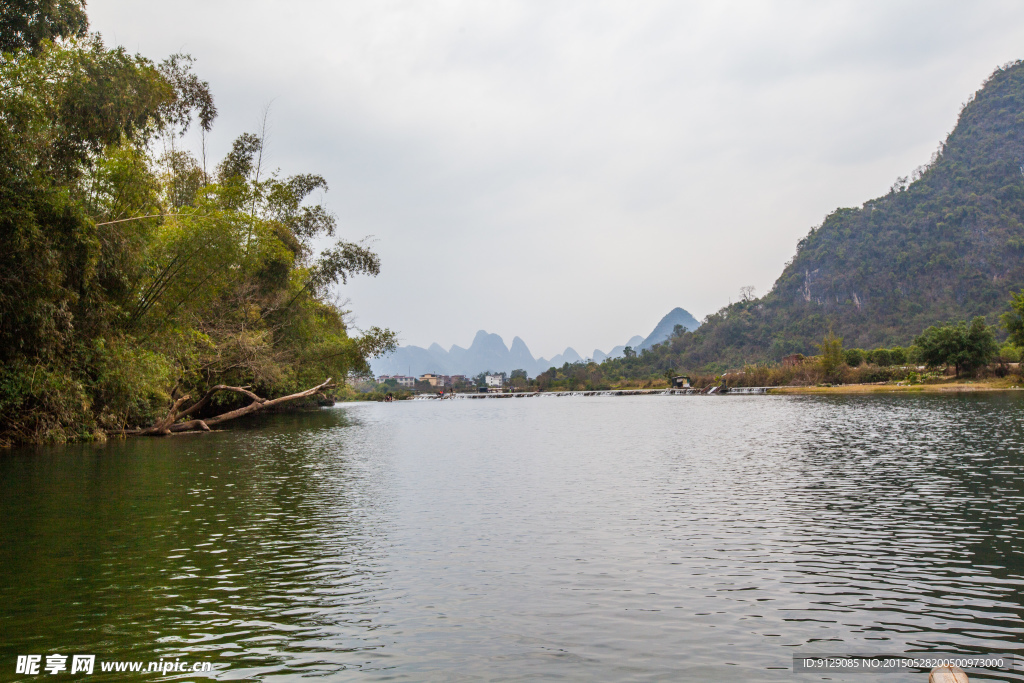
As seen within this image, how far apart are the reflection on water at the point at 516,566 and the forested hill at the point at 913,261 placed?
459 ft

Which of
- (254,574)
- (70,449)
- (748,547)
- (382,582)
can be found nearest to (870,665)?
(748,547)

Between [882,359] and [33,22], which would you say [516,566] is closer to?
[33,22]

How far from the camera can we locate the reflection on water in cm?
621

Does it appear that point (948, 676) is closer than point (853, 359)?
Yes

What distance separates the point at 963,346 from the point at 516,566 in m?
77.2

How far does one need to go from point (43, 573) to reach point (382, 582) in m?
4.51

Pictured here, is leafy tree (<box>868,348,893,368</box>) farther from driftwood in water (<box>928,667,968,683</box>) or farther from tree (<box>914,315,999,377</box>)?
driftwood in water (<box>928,667,968,683</box>)

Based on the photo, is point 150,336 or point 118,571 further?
point 150,336

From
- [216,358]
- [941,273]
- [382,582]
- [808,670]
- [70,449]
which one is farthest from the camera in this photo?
[941,273]

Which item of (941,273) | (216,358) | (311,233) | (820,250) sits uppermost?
(820,250)

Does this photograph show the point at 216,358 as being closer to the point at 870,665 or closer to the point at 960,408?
the point at 870,665

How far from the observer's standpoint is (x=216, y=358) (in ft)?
114

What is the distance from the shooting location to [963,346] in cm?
6931

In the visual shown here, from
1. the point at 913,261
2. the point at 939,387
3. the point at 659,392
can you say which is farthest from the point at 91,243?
the point at 913,261
